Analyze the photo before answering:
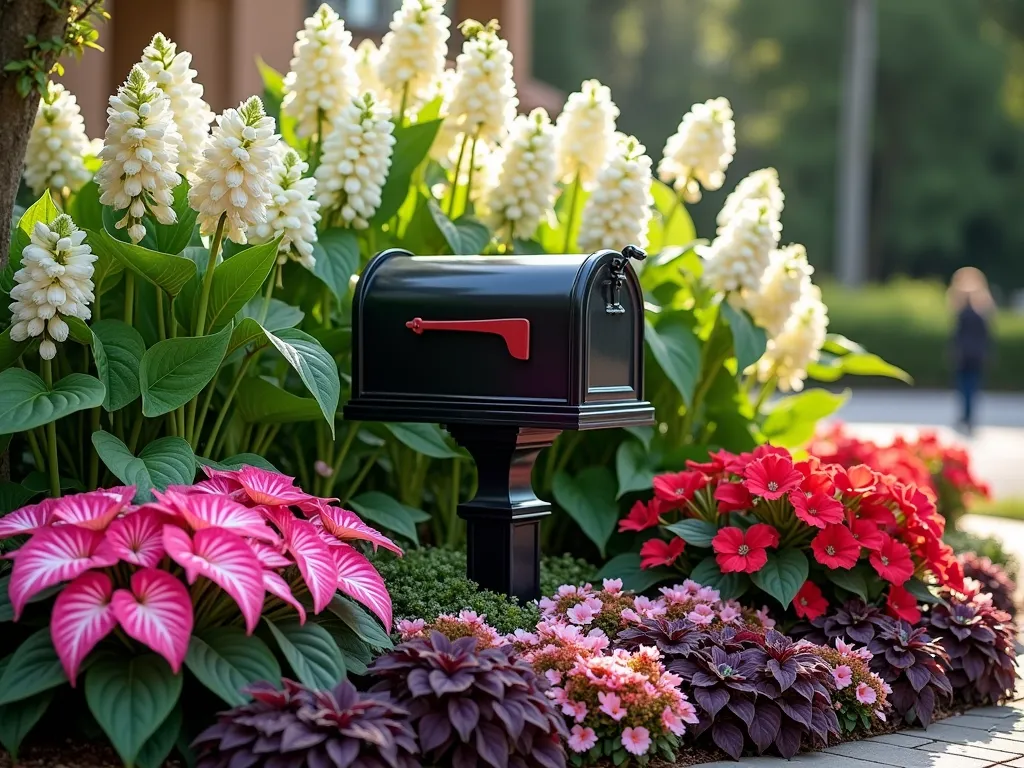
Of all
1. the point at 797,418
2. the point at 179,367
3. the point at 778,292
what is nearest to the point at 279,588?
the point at 179,367

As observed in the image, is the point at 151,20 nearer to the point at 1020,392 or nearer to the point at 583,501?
the point at 583,501

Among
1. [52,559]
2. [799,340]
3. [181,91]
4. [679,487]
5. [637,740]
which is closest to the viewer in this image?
[52,559]

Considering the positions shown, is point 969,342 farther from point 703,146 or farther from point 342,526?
point 342,526

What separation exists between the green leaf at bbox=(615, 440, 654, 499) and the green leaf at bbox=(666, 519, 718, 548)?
401 millimetres

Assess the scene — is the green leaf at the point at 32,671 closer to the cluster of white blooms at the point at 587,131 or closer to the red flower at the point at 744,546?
the red flower at the point at 744,546

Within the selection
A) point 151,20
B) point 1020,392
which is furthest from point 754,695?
point 1020,392

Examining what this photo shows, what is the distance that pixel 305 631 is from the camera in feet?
9.80

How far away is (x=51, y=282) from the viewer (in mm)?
3211

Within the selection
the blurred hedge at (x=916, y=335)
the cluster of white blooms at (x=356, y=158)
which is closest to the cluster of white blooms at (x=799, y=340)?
the cluster of white blooms at (x=356, y=158)

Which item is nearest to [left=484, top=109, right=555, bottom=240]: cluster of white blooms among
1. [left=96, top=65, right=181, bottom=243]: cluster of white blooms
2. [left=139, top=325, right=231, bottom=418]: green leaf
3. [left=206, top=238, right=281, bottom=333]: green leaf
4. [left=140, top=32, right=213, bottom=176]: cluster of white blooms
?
[left=140, top=32, right=213, bottom=176]: cluster of white blooms

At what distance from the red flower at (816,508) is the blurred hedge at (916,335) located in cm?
2062

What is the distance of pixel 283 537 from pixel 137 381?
2.32ft

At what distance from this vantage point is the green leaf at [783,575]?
388 centimetres

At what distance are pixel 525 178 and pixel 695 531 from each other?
4.66ft
